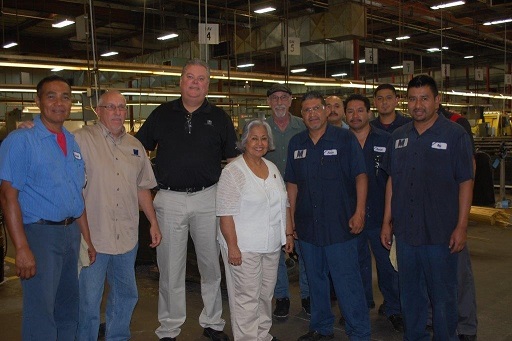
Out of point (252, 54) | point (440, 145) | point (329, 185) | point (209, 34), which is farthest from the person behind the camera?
point (252, 54)

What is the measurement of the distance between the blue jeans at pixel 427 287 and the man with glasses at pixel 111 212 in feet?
5.40

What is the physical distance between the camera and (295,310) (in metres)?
4.32

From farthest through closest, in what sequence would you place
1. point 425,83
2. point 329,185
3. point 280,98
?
point 280,98, point 329,185, point 425,83

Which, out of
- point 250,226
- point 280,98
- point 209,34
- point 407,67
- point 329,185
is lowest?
point 250,226

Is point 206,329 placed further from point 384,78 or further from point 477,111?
point 384,78

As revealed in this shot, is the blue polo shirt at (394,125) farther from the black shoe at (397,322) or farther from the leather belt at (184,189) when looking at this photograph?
the leather belt at (184,189)

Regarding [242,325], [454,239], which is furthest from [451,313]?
[242,325]

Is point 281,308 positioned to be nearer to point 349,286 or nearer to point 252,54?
point 349,286

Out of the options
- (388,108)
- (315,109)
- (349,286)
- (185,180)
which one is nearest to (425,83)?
(315,109)

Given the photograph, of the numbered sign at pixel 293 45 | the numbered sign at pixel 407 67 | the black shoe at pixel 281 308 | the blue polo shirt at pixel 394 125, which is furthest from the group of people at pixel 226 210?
the numbered sign at pixel 407 67

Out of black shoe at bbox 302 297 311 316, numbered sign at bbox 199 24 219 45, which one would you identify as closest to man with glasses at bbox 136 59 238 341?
black shoe at bbox 302 297 311 316

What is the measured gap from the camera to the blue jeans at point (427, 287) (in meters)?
3.03

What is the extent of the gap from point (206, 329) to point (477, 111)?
44.5ft

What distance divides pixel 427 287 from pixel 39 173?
89.1 inches
